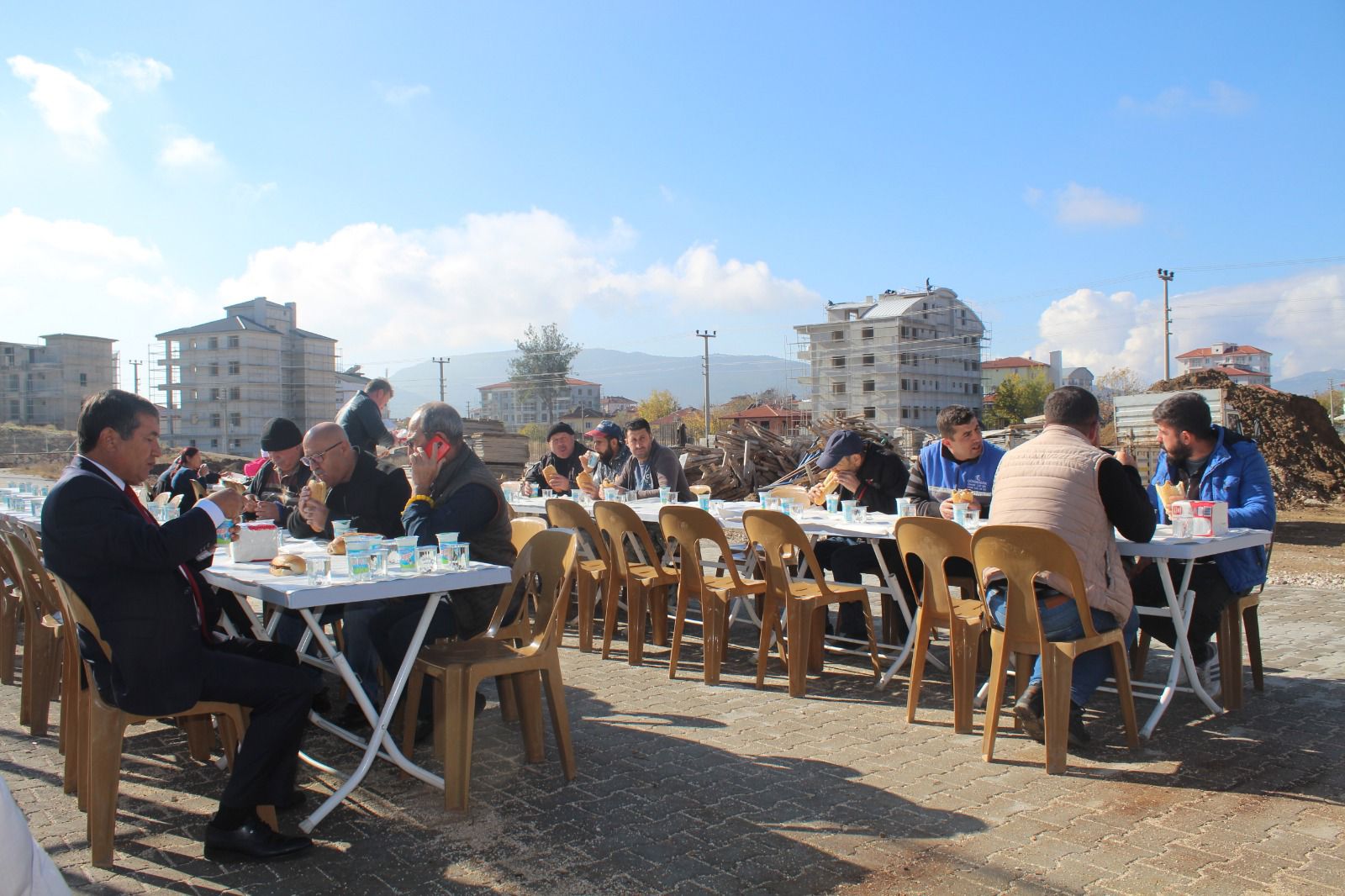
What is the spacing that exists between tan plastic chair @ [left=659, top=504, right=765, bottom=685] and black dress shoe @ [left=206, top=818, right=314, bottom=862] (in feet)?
8.90

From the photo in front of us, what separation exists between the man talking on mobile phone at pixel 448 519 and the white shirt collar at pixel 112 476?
52.8 inches

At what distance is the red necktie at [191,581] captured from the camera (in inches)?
134

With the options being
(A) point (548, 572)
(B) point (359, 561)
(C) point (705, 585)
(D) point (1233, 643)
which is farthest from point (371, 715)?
(D) point (1233, 643)

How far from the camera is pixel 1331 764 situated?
4.03m

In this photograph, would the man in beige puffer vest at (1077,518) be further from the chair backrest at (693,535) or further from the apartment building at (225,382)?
the apartment building at (225,382)

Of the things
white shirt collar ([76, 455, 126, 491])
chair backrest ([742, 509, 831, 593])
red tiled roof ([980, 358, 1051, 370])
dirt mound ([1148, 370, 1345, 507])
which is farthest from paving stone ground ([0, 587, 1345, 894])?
red tiled roof ([980, 358, 1051, 370])

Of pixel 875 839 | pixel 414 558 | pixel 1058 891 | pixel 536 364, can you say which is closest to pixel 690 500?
pixel 414 558

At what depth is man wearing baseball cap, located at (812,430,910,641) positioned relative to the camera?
20.5ft

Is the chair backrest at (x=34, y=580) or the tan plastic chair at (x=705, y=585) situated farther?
the tan plastic chair at (x=705, y=585)

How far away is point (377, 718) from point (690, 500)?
435cm

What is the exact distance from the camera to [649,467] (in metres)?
8.28

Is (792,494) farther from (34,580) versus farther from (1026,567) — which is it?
(34,580)

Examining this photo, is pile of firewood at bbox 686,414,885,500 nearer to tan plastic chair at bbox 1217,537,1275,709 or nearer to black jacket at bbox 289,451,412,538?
tan plastic chair at bbox 1217,537,1275,709

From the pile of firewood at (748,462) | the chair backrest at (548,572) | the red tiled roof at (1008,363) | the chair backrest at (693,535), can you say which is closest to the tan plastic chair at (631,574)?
the chair backrest at (693,535)
